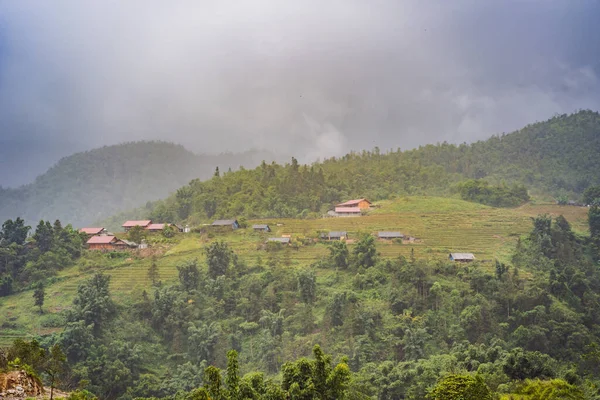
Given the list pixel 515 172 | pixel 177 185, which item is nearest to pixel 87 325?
pixel 515 172

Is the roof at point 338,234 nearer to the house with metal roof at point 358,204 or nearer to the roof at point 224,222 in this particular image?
the house with metal roof at point 358,204

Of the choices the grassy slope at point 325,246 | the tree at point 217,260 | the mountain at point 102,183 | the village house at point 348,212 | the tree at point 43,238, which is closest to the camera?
the grassy slope at point 325,246

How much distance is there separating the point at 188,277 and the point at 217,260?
2833 mm

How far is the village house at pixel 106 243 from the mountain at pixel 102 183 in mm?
61726

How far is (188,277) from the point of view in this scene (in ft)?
125

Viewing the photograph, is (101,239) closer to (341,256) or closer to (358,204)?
(341,256)

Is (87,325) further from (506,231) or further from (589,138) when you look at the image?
(589,138)

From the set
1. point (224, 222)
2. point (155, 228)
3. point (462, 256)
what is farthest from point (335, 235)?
point (155, 228)

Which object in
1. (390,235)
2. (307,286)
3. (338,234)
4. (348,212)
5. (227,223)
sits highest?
(348,212)

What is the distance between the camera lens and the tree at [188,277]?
38.0m

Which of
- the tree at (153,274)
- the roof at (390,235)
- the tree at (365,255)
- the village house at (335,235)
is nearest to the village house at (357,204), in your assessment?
the village house at (335,235)

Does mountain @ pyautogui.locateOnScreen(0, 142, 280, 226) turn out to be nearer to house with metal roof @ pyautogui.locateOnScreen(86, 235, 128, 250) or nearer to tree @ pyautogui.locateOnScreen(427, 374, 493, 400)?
house with metal roof @ pyautogui.locateOnScreen(86, 235, 128, 250)

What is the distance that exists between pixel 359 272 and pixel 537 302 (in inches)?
522

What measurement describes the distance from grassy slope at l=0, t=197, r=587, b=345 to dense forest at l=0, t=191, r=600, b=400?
2.07 m
